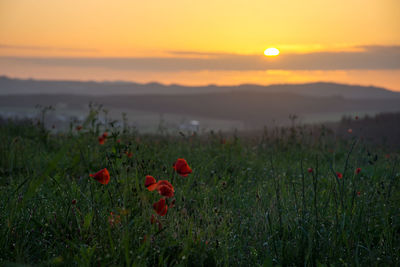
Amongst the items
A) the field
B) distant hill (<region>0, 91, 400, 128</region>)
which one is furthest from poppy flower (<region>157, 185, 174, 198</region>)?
distant hill (<region>0, 91, 400, 128</region>)

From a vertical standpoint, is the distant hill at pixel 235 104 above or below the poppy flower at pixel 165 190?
above

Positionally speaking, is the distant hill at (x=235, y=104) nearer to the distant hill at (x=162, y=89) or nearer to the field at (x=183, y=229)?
the distant hill at (x=162, y=89)

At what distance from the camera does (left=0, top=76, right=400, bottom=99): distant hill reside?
215 feet

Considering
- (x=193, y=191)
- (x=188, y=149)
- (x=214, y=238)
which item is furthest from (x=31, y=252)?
(x=188, y=149)

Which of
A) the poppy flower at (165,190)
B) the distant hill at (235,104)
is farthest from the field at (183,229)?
the distant hill at (235,104)

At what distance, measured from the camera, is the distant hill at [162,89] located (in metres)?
65.4

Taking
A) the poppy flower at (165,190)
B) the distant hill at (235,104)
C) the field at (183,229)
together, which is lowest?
the field at (183,229)

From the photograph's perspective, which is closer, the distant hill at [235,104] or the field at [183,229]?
the field at [183,229]

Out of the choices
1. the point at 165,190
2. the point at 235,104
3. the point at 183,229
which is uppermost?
the point at 235,104

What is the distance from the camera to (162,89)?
8281 cm

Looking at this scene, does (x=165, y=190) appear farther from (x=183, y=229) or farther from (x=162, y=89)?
(x=162, y=89)

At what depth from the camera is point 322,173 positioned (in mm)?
5953

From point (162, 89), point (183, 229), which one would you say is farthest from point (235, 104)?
point (183, 229)

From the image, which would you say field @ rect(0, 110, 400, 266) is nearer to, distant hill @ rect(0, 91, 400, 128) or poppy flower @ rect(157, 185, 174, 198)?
poppy flower @ rect(157, 185, 174, 198)
